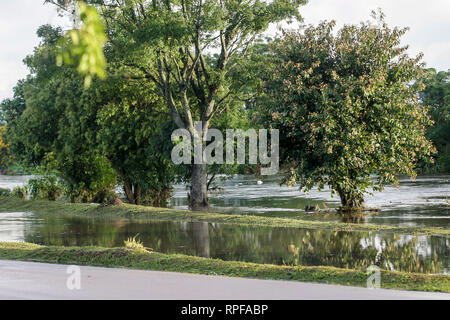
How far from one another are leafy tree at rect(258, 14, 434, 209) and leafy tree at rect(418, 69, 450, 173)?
35806 mm

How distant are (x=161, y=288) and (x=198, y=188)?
727 inches

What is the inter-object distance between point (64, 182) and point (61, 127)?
5212 millimetres

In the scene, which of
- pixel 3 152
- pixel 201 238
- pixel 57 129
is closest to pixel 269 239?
pixel 201 238

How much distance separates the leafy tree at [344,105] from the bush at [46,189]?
1648 centimetres

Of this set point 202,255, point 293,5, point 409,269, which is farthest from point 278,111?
point 409,269

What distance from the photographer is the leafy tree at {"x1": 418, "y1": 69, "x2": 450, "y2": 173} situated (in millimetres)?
59281

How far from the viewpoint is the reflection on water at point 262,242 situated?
456 inches

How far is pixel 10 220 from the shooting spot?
70.2ft

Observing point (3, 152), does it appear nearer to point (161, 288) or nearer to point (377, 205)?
point (377, 205)

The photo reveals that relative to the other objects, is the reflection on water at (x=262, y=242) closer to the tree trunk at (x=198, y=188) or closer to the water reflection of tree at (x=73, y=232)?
the water reflection of tree at (x=73, y=232)

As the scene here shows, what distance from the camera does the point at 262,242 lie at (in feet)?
46.5

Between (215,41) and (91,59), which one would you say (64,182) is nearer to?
(215,41)

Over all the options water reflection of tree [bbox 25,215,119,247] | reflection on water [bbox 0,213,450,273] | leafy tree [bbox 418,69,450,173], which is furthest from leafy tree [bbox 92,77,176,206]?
leafy tree [bbox 418,69,450,173]

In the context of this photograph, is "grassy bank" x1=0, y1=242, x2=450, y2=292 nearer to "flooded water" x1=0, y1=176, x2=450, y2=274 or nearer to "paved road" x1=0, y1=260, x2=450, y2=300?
"paved road" x1=0, y1=260, x2=450, y2=300
